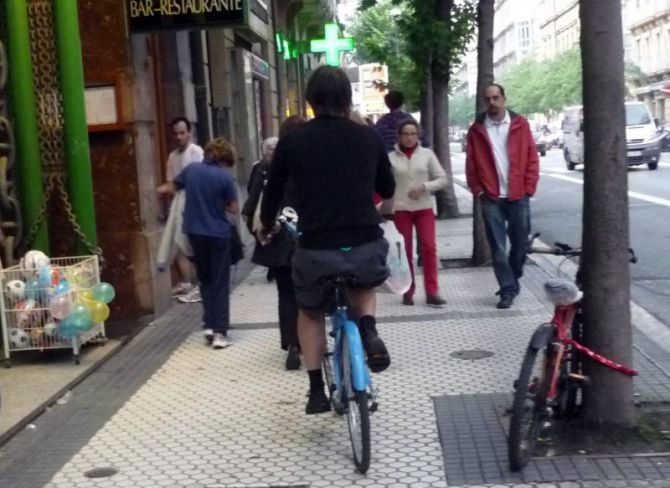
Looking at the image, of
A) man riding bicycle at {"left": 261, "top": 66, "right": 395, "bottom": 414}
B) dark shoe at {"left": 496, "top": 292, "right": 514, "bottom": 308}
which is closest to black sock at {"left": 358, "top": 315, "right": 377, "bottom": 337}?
man riding bicycle at {"left": 261, "top": 66, "right": 395, "bottom": 414}

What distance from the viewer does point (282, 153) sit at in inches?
215

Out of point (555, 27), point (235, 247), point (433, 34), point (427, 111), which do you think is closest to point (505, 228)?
point (235, 247)

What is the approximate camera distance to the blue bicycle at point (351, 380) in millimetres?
5109

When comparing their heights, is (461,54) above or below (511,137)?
above

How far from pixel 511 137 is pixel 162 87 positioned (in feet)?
14.6

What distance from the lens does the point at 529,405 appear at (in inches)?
200

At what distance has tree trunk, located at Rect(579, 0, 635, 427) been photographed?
17.8 feet

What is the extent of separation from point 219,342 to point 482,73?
485cm

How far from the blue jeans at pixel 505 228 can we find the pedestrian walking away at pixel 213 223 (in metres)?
2.34

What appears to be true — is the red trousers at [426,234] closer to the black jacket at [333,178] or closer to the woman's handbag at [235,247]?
the woman's handbag at [235,247]

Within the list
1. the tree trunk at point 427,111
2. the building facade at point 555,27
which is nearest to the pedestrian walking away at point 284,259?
the tree trunk at point 427,111

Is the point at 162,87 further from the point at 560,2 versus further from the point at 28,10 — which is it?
the point at 560,2

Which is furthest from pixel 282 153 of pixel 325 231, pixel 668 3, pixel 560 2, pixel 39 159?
pixel 560 2

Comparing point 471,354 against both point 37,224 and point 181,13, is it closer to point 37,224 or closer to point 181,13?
point 37,224
